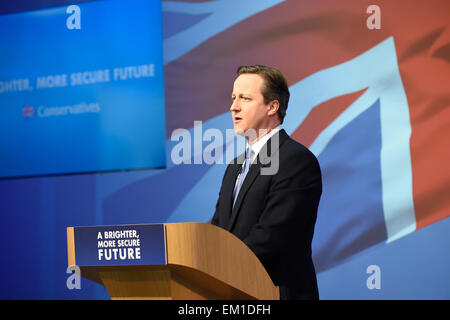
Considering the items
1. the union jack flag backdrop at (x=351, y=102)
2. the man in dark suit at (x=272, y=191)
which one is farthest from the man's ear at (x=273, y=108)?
the union jack flag backdrop at (x=351, y=102)

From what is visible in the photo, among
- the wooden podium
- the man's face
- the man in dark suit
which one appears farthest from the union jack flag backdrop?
the wooden podium

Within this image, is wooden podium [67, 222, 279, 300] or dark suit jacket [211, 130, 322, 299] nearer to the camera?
wooden podium [67, 222, 279, 300]

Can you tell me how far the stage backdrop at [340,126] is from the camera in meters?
3.99

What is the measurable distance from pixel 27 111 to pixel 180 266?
3.84 metres

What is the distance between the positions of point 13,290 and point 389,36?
12.0 ft

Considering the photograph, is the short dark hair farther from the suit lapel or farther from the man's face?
the suit lapel

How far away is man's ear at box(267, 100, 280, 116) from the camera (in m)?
2.51

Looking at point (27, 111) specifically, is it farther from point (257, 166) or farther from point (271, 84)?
point (257, 166)

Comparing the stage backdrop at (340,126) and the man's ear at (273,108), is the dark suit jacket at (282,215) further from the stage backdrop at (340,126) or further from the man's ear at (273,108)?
the stage backdrop at (340,126)

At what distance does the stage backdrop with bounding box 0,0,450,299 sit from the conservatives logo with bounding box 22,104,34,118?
83 centimetres

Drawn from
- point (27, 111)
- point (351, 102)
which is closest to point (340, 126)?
point (351, 102)

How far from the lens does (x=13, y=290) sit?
16.7ft

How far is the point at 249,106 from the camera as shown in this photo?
2459 mm
